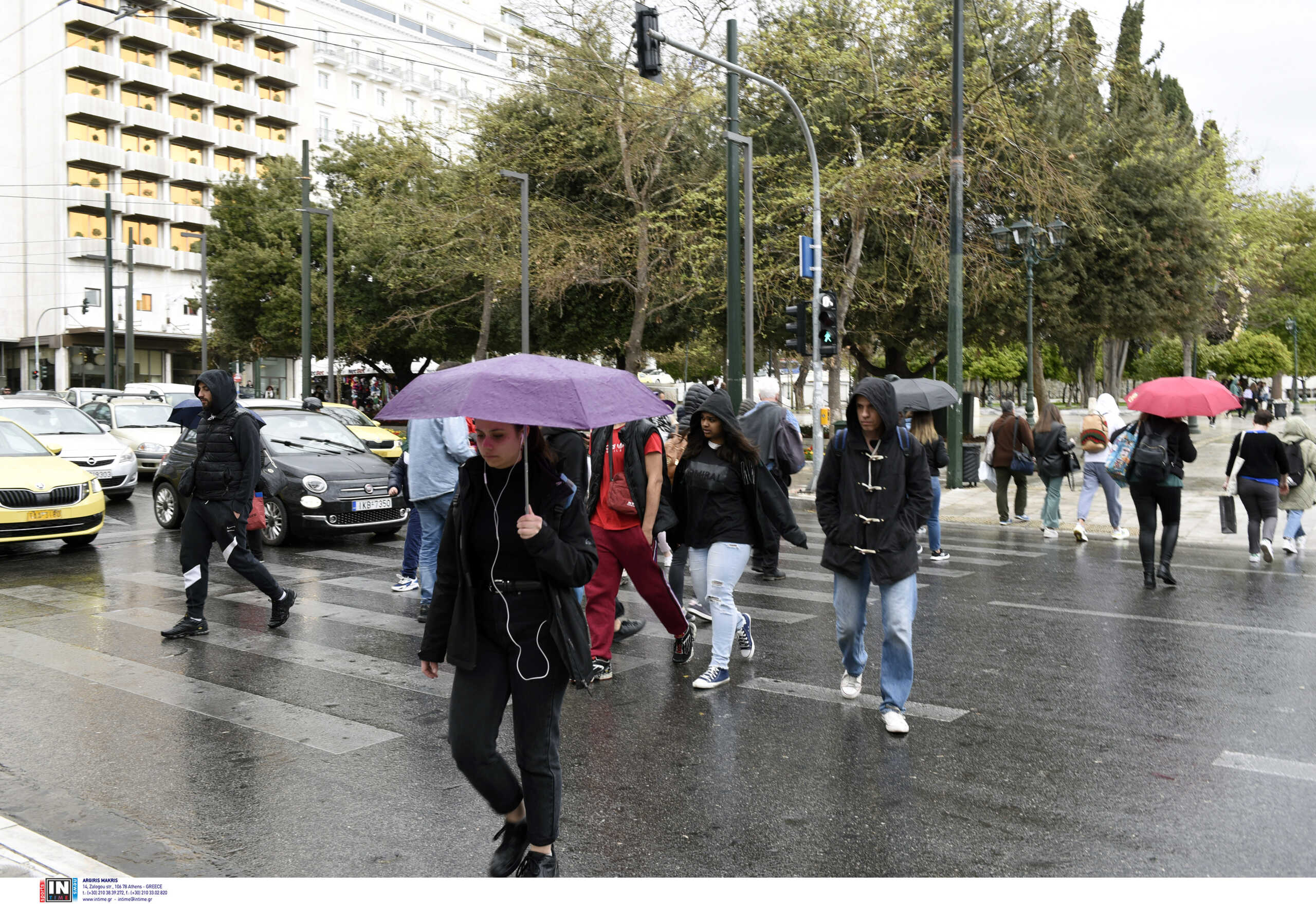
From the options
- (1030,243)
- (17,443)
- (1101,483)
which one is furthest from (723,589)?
(1030,243)

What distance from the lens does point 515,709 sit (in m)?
3.72

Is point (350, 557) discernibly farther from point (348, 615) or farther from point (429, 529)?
point (429, 529)

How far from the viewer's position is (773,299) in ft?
83.7

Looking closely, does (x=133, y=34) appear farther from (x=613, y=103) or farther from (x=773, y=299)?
(x=773, y=299)

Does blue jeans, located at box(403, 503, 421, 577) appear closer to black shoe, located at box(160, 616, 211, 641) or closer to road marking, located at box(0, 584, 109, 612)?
black shoe, located at box(160, 616, 211, 641)

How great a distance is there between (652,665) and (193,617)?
10.6 feet

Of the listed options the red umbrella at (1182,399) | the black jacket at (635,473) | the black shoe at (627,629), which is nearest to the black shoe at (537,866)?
the black jacket at (635,473)

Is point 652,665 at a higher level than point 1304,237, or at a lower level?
lower

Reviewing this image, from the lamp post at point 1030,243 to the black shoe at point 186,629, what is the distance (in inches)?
629

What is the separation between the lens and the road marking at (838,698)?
585 centimetres

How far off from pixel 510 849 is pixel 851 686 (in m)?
2.78

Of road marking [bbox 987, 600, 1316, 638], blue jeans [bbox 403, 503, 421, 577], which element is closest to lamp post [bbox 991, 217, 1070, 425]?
road marking [bbox 987, 600, 1316, 638]

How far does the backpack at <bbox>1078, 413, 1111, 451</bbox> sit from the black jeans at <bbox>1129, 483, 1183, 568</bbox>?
10.3 ft

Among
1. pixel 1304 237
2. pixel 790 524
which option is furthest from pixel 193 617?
pixel 1304 237
